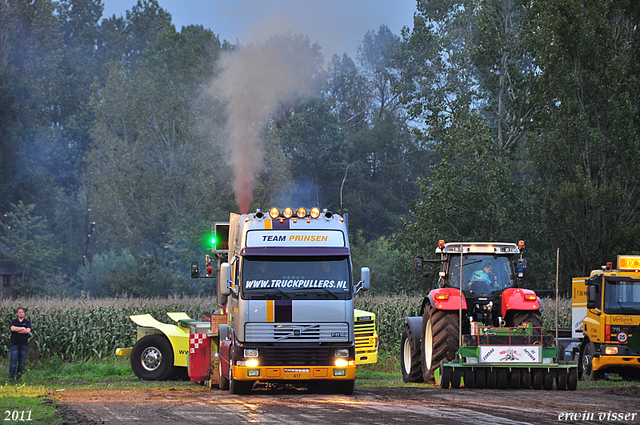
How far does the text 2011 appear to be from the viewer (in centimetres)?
1274

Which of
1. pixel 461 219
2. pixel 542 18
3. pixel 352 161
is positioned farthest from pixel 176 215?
pixel 542 18

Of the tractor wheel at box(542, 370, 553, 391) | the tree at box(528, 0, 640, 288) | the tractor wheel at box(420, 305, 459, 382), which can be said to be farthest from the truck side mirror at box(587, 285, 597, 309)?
the tree at box(528, 0, 640, 288)

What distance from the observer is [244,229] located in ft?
57.6

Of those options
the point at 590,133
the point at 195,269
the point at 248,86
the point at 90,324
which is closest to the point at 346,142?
the point at 590,133

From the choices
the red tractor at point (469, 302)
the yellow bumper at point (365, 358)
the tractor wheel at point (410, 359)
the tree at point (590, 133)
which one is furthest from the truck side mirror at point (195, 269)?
the tree at point (590, 133)

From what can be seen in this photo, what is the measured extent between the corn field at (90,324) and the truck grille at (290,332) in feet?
42.7

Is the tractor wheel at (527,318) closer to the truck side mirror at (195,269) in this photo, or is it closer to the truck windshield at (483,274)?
the truck windshield at (483,274)

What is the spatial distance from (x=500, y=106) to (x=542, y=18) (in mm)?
9906

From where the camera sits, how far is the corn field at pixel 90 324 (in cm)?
2933

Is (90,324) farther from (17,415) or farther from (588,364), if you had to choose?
(17,415)

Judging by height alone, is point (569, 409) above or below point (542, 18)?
below

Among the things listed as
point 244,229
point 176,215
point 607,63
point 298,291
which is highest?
point 607,63

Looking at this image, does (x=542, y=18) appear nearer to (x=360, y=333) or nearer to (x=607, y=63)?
(x=607, y=63)

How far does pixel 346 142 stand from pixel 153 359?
165 feet
